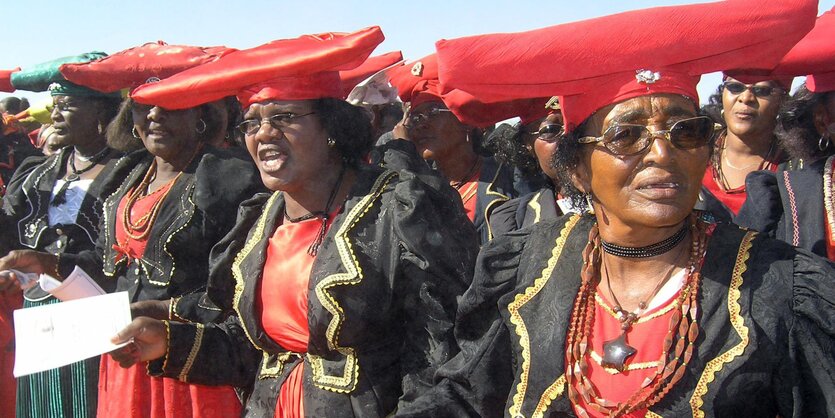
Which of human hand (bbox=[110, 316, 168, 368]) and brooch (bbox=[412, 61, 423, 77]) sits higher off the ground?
brooch (bbox=[412, 61, 423, 77])

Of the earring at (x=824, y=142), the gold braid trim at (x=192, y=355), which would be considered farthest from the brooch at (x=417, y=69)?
the earring at (x=824, y=142)

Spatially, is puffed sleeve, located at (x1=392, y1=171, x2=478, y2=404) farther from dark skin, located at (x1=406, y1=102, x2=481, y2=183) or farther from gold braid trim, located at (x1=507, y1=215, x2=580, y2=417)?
dark skin, located at (x1=406, y1=102, x2=481, y2=183)

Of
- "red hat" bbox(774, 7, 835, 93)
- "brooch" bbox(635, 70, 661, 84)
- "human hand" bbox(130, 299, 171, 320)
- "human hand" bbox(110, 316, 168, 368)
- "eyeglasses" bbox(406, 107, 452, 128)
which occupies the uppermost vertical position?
"brooch" bbox(635, 70, 661, 84)

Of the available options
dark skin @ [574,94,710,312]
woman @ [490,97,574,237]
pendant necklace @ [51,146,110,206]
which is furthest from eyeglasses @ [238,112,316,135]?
pendant necklace @ [51,146,110,206]

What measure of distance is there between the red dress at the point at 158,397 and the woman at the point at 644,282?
6.29 ft

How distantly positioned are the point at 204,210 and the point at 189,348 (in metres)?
1.00

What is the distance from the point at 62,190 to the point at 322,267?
10.6ft

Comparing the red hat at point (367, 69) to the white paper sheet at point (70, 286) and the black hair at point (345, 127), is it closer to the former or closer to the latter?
the black hair at point (345, 127)

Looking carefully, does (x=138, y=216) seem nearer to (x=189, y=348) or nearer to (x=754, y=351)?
(x=189, y=348)

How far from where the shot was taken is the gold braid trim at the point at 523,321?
2.21m

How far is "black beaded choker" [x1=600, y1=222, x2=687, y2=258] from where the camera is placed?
219 cm

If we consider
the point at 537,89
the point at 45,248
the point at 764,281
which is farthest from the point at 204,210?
the point at 764,281

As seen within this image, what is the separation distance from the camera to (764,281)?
198 centimetres

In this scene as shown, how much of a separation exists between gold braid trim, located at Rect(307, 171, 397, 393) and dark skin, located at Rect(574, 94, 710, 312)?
3.26 feet
